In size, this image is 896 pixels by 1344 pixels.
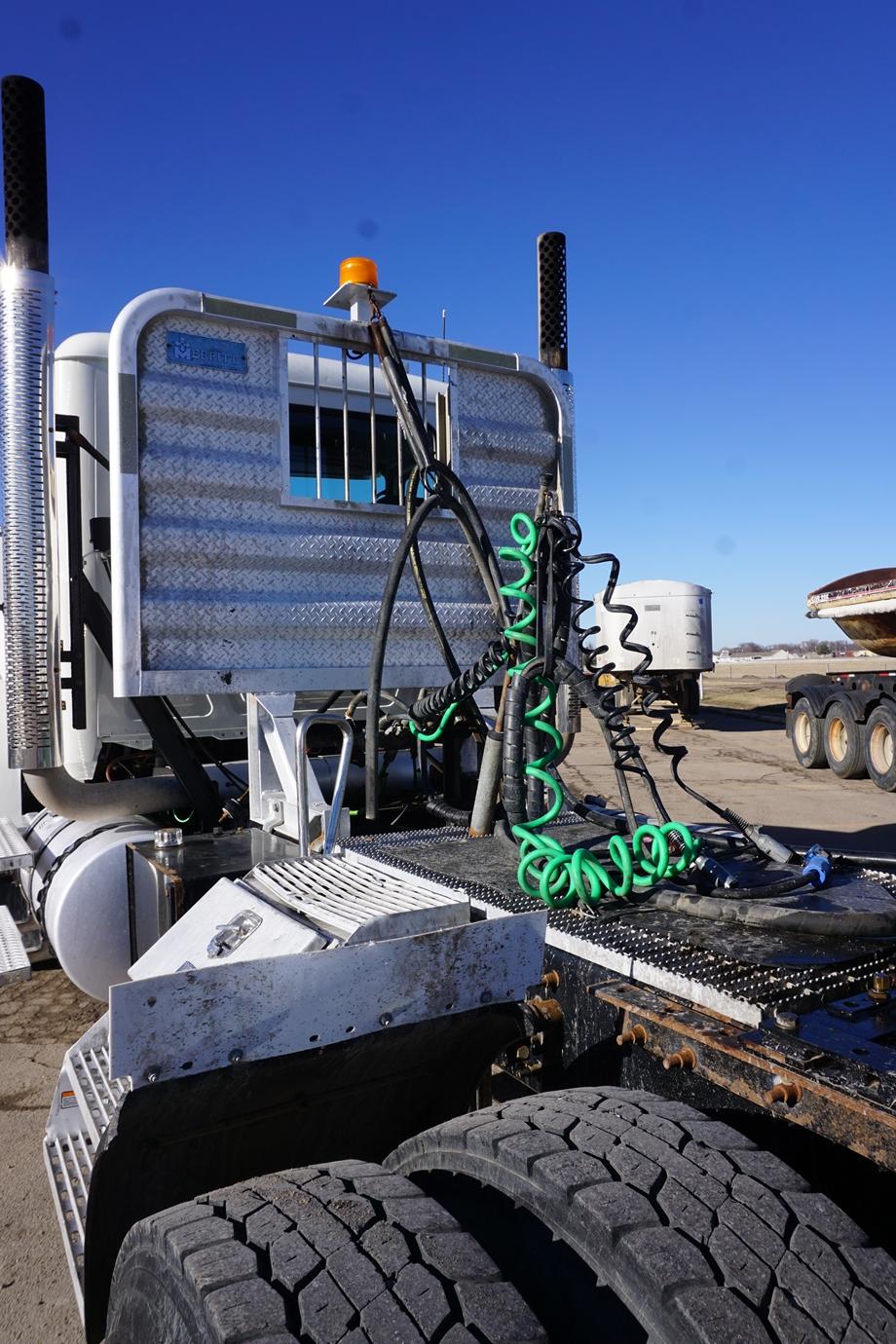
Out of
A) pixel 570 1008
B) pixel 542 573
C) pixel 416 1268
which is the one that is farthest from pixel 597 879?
pixel 416 1268

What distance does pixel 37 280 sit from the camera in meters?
4.16

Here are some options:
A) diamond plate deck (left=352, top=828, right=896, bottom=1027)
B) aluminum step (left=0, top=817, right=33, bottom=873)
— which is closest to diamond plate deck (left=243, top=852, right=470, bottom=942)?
diamond plate deck (left=352, top=828, right=896, bottom=1027)

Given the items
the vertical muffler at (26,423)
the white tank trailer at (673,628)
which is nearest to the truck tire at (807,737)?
the white tank trailer at (673,628)

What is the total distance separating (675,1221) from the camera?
1.39 metres

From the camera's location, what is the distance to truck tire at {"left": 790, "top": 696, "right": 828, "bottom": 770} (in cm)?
1480

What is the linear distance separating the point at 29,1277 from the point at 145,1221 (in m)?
1.45

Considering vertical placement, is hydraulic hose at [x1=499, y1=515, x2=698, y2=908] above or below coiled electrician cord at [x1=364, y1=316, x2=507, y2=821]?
below

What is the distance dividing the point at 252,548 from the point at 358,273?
4.25 feet

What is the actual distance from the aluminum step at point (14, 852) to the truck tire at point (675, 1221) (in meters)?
3.89

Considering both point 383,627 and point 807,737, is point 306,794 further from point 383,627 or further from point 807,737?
point 807,737

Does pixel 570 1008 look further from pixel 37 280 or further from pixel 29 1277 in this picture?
pixel 37 280

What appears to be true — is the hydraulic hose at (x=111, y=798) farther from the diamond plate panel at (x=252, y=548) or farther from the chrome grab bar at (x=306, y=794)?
the chrome grab bar at (x=306, y=794)

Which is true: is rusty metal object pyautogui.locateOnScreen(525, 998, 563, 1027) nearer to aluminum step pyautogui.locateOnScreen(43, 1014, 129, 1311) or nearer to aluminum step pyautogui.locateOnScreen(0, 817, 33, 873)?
aluminum step pyautogui.locateOnScreen(43, 1014, 129, 1311)

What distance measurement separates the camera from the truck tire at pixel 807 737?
14805mm
